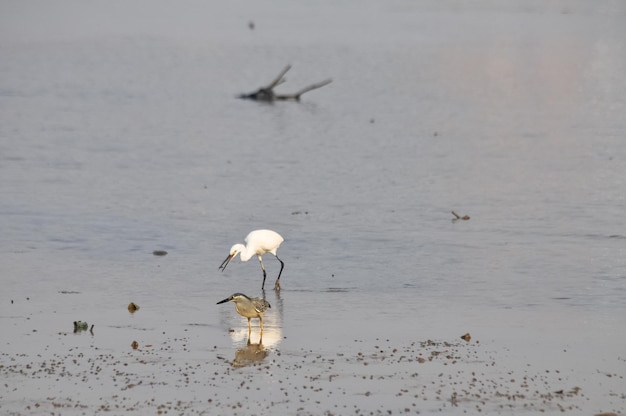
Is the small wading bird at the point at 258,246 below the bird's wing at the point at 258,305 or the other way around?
the other way around

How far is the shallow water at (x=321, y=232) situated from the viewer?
41.8ft

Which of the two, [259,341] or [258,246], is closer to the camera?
[259,341]

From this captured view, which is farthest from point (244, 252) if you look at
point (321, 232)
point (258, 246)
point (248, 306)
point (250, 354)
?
point (321, 232)

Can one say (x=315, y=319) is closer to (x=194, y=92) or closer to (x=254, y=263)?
(x=254, y=263)

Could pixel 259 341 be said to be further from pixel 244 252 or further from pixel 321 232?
pixel 321 232

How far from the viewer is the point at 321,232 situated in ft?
70.9

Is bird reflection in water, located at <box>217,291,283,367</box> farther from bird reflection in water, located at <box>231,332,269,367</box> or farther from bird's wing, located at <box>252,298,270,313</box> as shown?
bird's wing, located at <box>252,298,270,313</box>

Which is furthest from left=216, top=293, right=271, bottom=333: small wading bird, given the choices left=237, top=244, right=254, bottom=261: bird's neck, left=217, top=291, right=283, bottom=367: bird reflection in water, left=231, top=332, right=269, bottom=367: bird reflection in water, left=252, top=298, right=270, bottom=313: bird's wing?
left=237, top=244, right=254, bottom=261: bird's neck

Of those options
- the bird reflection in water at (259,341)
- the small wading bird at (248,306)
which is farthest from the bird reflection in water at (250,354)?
the small wading bird at (248,306)

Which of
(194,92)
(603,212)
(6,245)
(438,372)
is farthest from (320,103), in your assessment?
(438,372)

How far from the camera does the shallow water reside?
1273cm

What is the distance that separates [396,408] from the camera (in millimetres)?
11711

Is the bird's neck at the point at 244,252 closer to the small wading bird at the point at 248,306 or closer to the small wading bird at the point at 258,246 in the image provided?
the small wading bird at the point at 258,246

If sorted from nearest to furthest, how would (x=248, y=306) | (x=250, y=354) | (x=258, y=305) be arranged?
(x=250, y=354) → (x=248, y=306) → (x=258, y=305)
